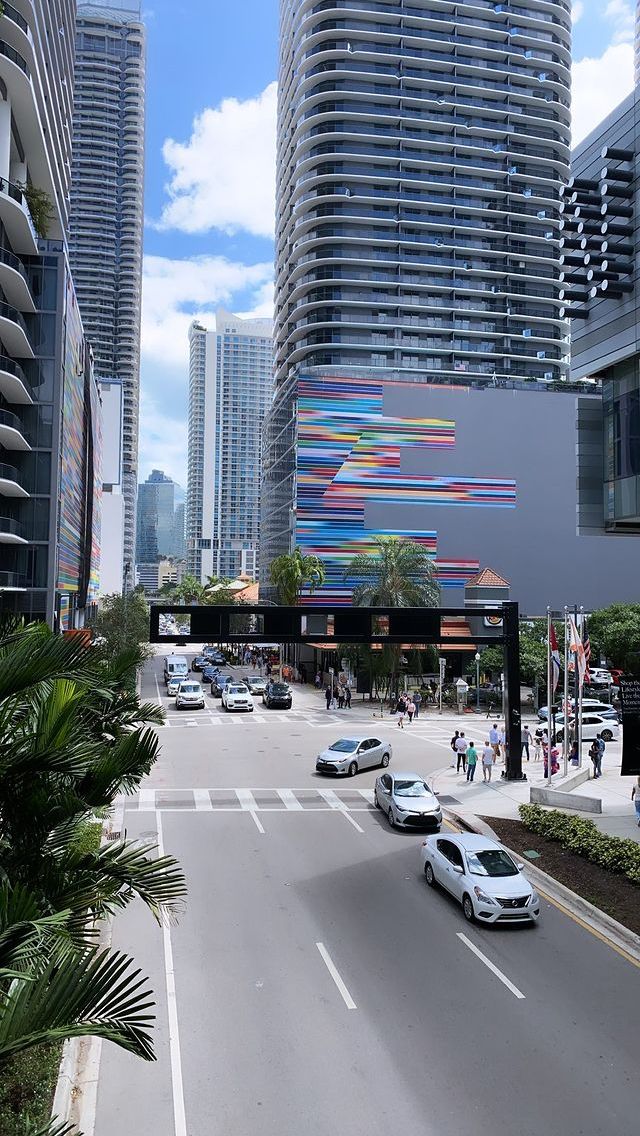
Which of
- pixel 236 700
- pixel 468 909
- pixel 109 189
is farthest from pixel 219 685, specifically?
pixel 109 189

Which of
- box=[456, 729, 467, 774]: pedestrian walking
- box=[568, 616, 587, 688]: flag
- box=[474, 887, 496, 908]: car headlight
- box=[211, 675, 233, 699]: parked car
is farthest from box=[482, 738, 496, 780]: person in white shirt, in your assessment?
box=[211, 675, 233, 699]: parked car

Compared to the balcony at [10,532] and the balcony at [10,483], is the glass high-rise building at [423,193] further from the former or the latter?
the balcony at [10,532]

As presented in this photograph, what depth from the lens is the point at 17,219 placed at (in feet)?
131

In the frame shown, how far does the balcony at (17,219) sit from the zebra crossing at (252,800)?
95.9 ft

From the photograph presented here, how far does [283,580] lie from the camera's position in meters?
68.2

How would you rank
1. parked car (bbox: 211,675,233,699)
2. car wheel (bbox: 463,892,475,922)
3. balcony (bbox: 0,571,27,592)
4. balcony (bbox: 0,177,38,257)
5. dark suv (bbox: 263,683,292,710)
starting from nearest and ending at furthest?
car wheel (bbox: 463,892,475,922) < balcony (bbox: 0,177,38,257) < balcony (bbox: 0,571,27,592) < dark suv (bbox: 263,683,292,710) < parked car (bbox: 211,675,233,699)

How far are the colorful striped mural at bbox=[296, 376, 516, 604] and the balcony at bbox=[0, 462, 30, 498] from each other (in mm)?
32342

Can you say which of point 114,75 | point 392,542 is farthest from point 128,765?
point 114,75

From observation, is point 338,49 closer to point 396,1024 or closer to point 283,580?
point 283,580

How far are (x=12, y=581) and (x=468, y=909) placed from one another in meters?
33.1

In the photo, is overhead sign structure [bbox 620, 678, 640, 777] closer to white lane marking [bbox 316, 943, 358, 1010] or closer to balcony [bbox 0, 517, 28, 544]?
white lane marking [bbox 316, 943, 358, 1010]

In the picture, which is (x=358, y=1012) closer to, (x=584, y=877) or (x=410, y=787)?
(x=584, y=877)

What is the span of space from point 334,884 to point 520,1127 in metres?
8.37

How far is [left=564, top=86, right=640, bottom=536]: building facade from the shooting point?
25453 millimetres
